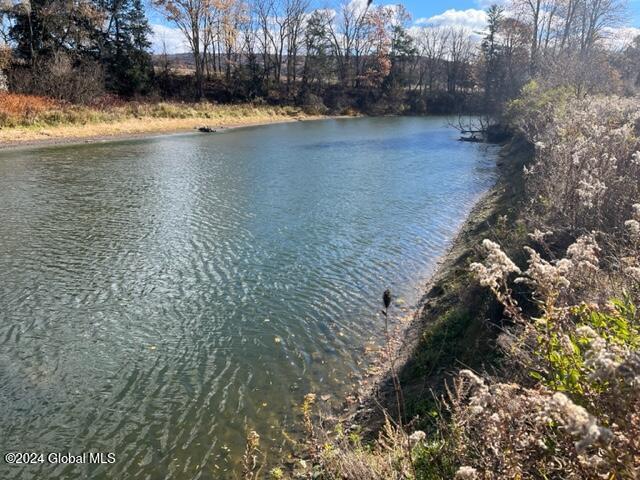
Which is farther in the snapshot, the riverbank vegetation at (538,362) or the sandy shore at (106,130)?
the sandy shore at (106,130)

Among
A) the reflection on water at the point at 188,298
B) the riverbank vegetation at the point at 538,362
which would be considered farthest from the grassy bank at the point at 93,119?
the riverbank vegetation at the point at 538,362

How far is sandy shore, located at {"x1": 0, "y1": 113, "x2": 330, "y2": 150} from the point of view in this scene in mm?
26703

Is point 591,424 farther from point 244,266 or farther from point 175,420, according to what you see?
point 244,266

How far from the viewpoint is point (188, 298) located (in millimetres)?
8180

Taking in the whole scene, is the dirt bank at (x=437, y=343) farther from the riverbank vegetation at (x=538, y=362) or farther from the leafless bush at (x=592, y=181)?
the leafless bush at (x=592, y=181)

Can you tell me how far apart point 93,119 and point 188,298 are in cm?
2951

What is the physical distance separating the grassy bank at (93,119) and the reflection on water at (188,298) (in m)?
11.3

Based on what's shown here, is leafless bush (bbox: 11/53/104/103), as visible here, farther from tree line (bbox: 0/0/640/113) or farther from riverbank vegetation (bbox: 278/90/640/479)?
riverbank vegetation (bbox: 278/90/640/479)

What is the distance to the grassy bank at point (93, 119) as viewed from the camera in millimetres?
27859

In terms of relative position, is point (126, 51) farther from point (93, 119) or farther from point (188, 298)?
point (188, 298)

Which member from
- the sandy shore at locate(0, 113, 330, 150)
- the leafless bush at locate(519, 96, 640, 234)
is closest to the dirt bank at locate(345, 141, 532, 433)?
the leafless bush at locate(519, 96, 640, 234)

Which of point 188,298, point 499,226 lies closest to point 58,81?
point 188,298

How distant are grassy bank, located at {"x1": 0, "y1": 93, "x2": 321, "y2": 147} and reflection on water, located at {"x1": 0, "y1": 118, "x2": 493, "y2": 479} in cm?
1131

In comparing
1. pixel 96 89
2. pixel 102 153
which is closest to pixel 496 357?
pixel 102 153
